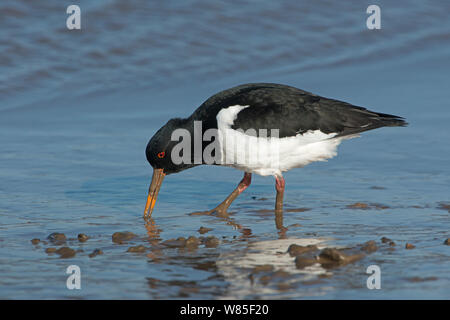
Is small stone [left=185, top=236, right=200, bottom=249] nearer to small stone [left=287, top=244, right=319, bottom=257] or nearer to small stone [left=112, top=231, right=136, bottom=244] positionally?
small stone [left=112, top=231, right=136, bottom=244]

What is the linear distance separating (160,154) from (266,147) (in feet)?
3.09

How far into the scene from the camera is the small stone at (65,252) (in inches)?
209

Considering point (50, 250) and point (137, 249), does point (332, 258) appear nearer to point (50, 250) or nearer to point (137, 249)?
point (137, 249)

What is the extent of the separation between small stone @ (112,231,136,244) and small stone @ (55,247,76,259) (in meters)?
0.44

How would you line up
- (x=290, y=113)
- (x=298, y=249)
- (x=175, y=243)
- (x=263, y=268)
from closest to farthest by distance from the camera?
(x=263, y=268) < (x=298, y=249) < (x=175, y=243) < (x=290, y=113)

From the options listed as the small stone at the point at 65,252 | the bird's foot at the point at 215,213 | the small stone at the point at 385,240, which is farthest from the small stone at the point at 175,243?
the small stone at the point at 385,240

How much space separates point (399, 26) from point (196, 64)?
3.85 m

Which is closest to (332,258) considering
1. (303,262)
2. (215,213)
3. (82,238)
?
(303,262)

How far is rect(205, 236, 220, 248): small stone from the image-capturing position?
5.63 metres

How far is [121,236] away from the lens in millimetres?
5793

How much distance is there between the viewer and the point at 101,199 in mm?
7008

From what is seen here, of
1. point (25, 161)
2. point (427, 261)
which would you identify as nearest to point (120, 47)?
point (25, 161)
